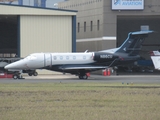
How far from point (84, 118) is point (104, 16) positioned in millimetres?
36677

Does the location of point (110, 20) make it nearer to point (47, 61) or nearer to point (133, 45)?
point (133, 45)

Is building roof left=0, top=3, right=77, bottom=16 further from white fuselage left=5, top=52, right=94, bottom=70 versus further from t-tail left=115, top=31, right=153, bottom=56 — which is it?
white fuselage left=5, top=52, right=94, bottom=70

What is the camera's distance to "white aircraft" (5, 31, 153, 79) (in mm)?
40500

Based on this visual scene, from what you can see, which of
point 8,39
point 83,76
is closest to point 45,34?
point 83,76

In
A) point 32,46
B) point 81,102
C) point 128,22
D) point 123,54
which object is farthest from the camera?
point 128,22

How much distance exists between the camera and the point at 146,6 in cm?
5084

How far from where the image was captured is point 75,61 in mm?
41062

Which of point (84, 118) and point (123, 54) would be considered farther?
point (123, 54)

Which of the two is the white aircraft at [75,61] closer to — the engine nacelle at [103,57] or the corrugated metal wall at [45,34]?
the engine nacelle at [103,57]

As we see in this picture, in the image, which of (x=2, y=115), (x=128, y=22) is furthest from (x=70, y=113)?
(x=128, y=22)

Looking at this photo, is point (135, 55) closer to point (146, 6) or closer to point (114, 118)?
point (146, 6)

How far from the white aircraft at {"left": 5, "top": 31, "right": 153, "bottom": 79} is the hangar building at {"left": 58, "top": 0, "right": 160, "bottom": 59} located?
919 centimetres

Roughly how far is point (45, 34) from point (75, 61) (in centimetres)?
887

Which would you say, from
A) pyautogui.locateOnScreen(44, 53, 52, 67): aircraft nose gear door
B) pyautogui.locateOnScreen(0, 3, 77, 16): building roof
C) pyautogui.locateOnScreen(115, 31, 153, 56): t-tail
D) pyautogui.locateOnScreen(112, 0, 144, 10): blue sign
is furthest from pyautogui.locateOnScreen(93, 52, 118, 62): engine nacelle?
pyautogui.locateOnScreen(112, 0, 144, 10): blue sign
